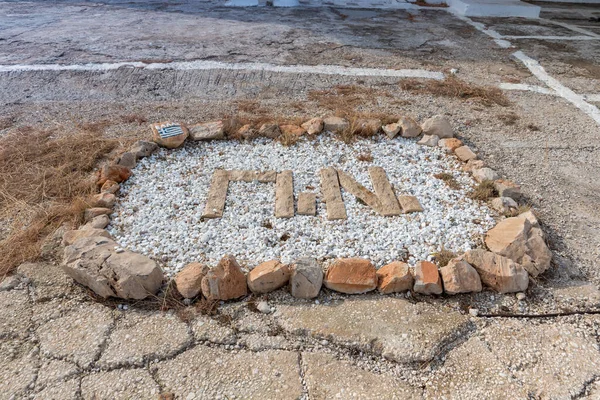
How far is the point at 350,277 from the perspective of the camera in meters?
2.68

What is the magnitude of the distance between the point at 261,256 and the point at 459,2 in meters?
9.37

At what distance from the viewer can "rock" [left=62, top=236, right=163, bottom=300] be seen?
8.47ft

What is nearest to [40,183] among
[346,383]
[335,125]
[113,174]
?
[113,174]

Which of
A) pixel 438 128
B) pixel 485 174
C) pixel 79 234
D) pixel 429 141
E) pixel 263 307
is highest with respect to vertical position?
pixel 438 128

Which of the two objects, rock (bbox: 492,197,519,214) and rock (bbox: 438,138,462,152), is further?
rock (bbox: 438,138,462,152)

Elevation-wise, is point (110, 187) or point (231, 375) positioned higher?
point (110, 187)

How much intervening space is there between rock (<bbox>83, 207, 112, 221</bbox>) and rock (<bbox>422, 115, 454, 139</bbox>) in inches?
125

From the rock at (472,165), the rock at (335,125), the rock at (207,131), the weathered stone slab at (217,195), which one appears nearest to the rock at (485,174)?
the rock at (472,165)

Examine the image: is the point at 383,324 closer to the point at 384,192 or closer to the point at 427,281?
the point at 427,281

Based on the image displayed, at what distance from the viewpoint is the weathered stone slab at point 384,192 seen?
3.36 metres

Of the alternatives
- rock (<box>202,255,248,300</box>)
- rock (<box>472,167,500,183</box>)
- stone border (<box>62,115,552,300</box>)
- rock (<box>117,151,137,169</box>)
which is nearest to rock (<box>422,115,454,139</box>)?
rock (<box>472,167,500,183</box>)

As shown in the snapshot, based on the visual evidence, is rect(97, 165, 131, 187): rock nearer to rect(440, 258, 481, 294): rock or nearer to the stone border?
the stone border

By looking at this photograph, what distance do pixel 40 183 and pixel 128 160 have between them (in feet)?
2.47

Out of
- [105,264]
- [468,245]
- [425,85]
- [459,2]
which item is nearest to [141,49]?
[425,85]
